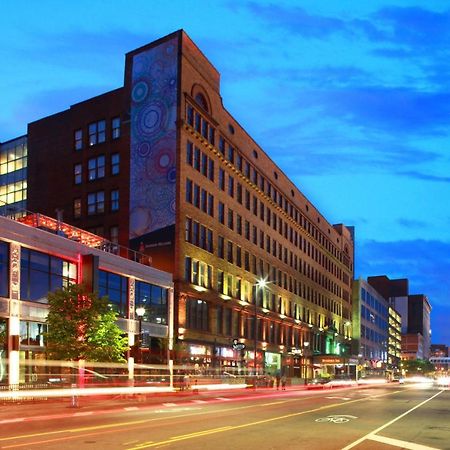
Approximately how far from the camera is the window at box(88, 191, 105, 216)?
205 feet

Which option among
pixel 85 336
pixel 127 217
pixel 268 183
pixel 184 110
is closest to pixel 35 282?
pixel 85 336

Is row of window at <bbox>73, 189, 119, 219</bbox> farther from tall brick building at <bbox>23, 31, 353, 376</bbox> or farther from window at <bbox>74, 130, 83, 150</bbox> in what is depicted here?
window at <bbox>74, 130, 83, 150</bbox>

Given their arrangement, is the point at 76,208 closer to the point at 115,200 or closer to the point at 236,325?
the point at 115,200

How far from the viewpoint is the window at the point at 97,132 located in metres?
64.1

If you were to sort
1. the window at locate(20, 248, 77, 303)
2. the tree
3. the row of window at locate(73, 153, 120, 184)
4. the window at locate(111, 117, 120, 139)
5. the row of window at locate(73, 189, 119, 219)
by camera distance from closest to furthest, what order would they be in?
the tree < the window at locate(20, 248, 77, 303) < the row of window at locate(73, 189, 119, 219) < the row of window at locate(73, 153, 120, 184) < the window at locate(111, 117, 120, 139)

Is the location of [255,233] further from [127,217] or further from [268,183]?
[127,217]

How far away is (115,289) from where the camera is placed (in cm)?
4928

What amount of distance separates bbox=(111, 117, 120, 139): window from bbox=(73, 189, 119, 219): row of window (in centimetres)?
532

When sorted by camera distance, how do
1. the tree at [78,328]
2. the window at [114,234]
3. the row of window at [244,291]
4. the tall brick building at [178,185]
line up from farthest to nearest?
the row of window at [244,291] < the window at [114,234] < the tall brick building at [178,185] < the tree at [78,328]

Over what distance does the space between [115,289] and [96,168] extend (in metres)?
18.0

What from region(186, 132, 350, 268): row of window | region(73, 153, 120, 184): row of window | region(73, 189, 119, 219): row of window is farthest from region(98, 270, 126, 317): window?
region(73, 153, 120, 184): row of window

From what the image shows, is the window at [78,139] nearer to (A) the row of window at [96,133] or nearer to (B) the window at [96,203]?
(A) the row of window at [96,133]

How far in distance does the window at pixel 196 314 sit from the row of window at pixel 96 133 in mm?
17144

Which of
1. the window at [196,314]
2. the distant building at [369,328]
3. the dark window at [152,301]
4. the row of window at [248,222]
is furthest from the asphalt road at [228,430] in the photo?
the distant building at [369,328]
